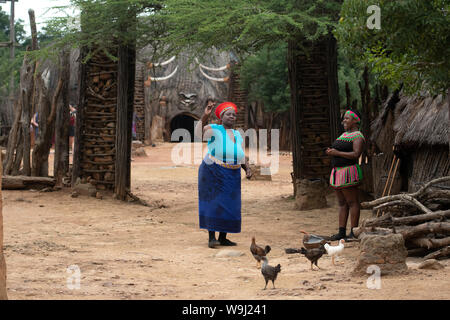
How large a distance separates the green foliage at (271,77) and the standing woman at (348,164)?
56.3 feet

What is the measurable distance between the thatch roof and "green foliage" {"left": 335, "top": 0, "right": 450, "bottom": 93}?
1.75 meters

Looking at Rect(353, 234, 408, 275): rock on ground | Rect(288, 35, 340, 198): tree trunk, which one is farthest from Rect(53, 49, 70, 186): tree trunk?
Rect(353, 234, 408, 275): rock on ground

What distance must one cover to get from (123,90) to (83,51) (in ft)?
3.55

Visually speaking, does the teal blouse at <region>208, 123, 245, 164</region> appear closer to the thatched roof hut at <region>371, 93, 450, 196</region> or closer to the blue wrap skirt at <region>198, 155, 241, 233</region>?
the blue wrap skirt at <region>198, 155, 241, 233</region>

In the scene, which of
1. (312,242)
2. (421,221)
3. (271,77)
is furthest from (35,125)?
(271,77)

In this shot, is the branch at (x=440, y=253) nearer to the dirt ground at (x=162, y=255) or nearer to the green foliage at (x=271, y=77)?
the dirt ground at (x=162, y=255)

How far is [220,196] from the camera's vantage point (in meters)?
7.17

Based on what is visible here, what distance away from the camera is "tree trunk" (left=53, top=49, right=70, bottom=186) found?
11648 mm

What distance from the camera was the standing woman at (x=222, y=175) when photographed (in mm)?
7109

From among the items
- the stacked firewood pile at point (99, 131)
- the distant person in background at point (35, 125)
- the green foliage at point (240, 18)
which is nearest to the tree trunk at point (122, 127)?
the stacked firewood pile at point (99, 131)

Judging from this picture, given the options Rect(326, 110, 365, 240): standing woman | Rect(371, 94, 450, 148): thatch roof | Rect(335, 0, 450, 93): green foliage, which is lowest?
Rect(326, 110, 365, 240): standing woman

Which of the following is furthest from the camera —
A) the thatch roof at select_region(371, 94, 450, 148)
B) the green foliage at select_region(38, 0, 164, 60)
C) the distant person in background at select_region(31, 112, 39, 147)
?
the distant person in background at select_region(31, 112, 39, 147)

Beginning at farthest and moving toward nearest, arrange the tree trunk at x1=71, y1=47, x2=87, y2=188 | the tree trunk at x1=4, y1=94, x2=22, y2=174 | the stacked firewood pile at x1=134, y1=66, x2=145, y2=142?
the stacked firewood pile at x1=134, y1=66, x2=145, y2=142
the tree trunk at x1=4, y1=94, x2=22, y2=174
the tree trunk at x1=71, y1=47, x2=87, y2=188
